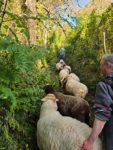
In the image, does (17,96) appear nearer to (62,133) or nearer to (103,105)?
(62,133)

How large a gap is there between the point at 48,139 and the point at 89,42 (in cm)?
1495

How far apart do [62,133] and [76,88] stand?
829cm

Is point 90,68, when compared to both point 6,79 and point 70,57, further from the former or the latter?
point 6,79

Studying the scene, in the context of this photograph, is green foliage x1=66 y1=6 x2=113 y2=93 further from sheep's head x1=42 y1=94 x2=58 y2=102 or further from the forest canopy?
sheep's head x1=42 y1=94 x2=58 y2=102

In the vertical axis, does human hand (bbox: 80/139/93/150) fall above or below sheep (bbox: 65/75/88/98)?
above

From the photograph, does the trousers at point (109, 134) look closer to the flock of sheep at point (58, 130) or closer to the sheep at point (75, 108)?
the flock of sheep at point (58, 130)

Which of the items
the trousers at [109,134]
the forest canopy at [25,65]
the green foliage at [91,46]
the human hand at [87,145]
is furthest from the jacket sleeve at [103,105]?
the green foliage at [91,46]

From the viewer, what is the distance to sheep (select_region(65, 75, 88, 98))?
14.3 metres

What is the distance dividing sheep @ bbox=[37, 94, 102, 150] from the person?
0.28 metres

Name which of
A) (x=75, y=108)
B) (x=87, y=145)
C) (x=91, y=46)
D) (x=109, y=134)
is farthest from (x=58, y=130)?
(x=91, y=46)

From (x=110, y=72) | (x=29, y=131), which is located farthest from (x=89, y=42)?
(x=110, y=72)

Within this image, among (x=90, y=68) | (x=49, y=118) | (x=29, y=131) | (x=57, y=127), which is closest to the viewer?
(x=57, y=127)

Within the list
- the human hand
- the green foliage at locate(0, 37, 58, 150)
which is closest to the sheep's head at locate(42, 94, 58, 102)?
the green foliage at locate(0, 37, 58, 150)

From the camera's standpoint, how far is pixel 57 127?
6754 millimetres
